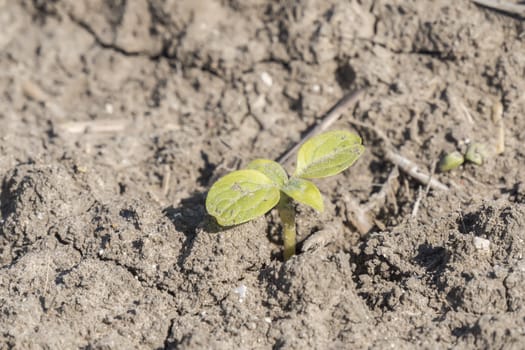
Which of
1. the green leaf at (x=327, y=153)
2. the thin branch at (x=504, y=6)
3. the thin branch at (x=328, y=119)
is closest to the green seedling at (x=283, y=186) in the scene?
the green leaf at (x=327, y=153)

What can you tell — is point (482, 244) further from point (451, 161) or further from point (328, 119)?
point (328, 119)

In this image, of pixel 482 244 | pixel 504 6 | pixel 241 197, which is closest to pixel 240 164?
pixel 241 197

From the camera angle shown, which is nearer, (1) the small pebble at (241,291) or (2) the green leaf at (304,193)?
(2) the green leaf at (304,193)

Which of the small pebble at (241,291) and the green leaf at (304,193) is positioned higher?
the green leaf at (304,193)

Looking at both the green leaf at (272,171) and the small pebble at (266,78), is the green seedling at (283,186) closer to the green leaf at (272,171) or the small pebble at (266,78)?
the green leaf at (272,171)

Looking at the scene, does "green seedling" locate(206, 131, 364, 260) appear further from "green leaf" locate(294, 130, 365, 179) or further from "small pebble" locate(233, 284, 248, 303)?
"small pebble" locate(233, 284, 248, 303)

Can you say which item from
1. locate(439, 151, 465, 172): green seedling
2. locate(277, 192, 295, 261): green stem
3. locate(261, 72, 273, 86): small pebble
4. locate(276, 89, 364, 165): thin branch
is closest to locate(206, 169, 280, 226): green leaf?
locate(277, 192, 295, 261): green stem

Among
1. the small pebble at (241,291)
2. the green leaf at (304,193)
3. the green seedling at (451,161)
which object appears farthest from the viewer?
the green seedling at (451,161)
